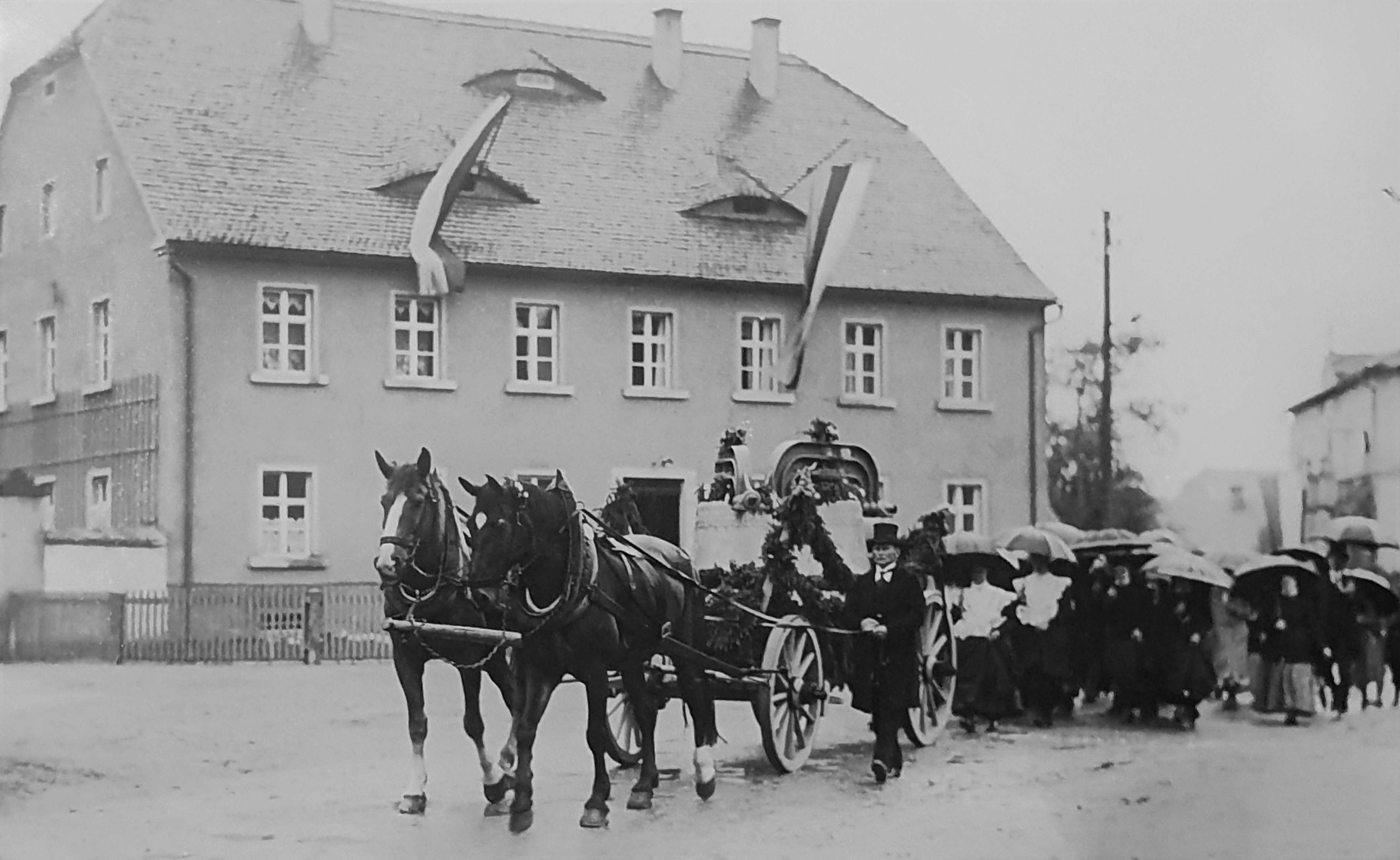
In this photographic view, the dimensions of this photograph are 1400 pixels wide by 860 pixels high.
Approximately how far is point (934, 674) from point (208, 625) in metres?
3.69

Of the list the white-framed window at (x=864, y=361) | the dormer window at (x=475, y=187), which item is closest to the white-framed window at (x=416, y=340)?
the dormer window at (x=475, y=187)

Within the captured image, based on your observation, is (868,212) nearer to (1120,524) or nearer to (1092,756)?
(1120,524)

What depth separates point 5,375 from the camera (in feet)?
21.6

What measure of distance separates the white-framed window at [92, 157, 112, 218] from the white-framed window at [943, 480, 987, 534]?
3.78m

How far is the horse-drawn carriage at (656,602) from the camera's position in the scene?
615 centimetres

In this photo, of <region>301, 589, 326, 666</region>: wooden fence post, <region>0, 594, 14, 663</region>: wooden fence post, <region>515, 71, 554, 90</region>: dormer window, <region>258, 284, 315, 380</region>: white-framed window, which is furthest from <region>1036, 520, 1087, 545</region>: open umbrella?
<region>0, 594, 14, 663</region>: wooden fence post

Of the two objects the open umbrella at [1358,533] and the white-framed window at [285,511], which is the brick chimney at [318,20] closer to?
the white-framed window at [285,511]

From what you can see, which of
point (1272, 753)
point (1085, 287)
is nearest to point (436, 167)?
point (1085, 287)

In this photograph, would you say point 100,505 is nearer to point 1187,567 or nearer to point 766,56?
point 766,56

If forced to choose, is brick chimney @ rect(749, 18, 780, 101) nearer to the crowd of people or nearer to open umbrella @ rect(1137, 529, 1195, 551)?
the crowd of people

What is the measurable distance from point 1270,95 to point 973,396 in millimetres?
2018

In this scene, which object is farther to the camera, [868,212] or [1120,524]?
[1120,524]

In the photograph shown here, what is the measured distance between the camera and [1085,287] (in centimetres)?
772

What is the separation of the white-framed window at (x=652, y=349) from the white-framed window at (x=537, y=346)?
0.33 metres
